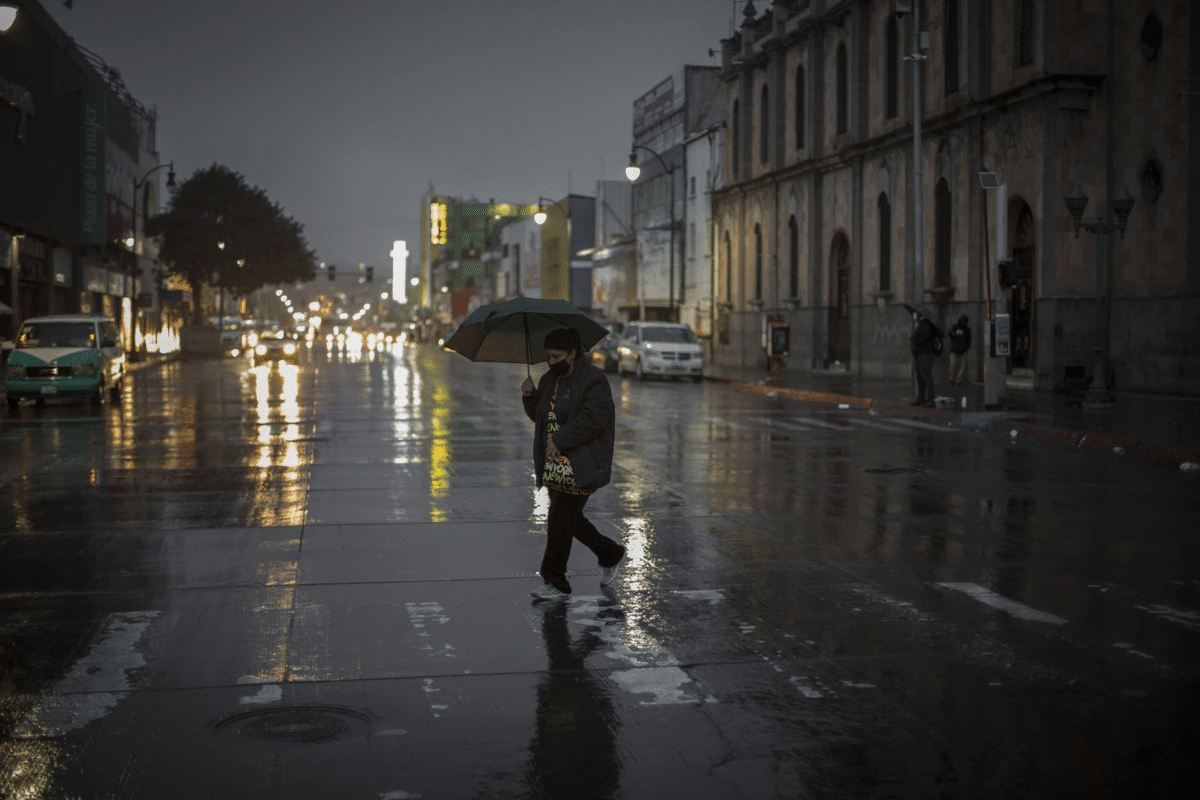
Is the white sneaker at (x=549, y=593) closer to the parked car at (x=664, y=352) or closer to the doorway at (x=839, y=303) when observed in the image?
the parked car at (x=664, y=352)

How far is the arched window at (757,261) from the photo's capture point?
53.9m

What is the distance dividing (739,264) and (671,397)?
23544mm

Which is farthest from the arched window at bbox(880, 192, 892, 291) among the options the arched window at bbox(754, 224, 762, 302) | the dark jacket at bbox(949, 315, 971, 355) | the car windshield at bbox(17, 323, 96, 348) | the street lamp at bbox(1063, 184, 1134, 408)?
the car windshield at bbox(17, 323, 96, 348)

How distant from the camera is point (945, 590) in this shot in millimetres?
8945

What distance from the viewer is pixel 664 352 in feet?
139

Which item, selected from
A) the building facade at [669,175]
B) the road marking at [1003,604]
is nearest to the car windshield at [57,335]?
the road marking at [1003,604]

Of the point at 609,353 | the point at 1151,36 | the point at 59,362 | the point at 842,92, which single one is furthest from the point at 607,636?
the point at 609,353

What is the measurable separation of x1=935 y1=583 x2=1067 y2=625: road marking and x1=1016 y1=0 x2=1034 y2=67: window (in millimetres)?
27167

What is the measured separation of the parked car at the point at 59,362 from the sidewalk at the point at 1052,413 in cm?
1599

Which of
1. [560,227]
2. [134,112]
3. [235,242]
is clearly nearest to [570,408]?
[134,112]

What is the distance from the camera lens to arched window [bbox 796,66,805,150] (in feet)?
163

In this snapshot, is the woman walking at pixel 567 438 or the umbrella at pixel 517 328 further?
the umbrella at pixel 517 328

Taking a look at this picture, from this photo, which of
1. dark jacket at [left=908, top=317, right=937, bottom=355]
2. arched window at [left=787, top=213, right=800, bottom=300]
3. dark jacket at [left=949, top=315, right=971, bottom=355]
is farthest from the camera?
arched window at [left=787, top=213, right=800, bottom=300]

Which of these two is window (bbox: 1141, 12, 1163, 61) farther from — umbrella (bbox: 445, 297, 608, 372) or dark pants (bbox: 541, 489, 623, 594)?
dark pants (bbox: 541, 489, 623, 594)
